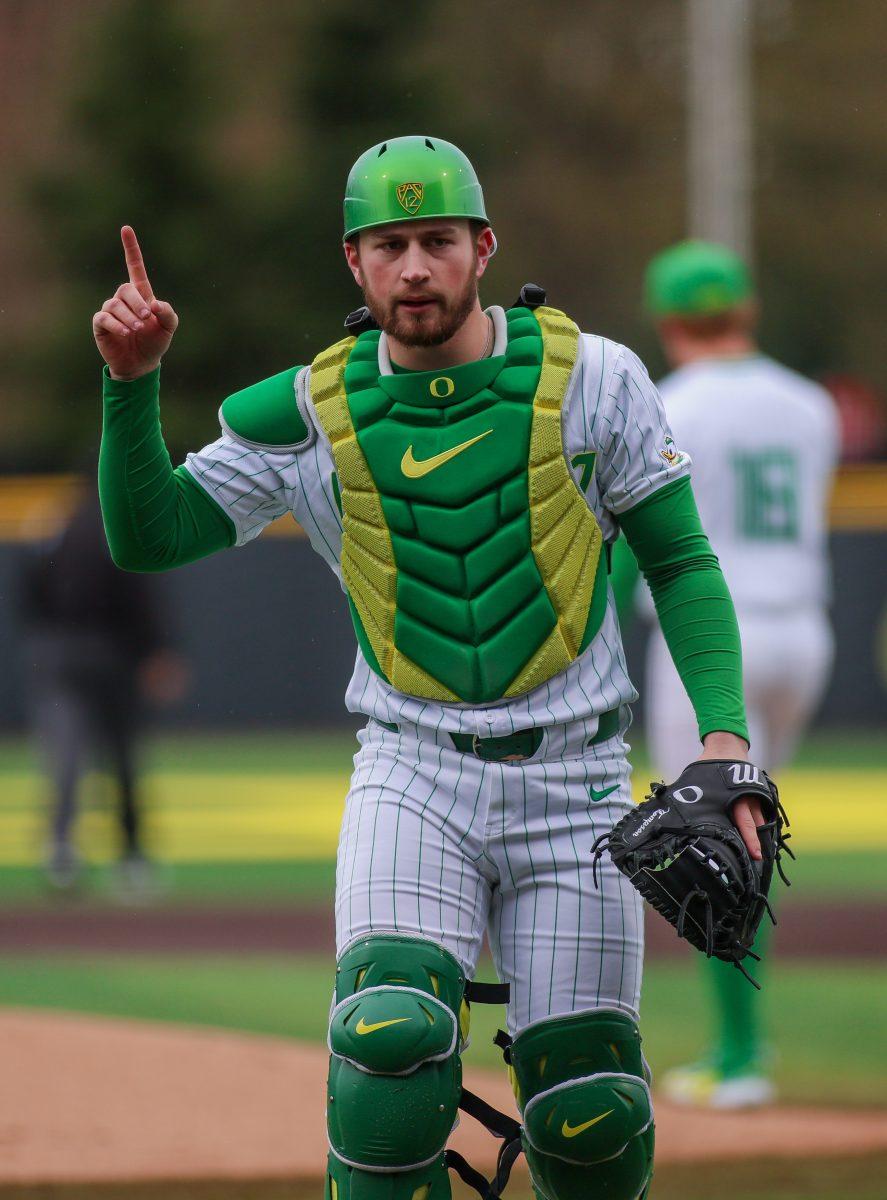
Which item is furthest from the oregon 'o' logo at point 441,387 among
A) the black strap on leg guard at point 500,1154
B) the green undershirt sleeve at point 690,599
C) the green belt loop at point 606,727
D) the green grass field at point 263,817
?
the green grass field at point 263,817

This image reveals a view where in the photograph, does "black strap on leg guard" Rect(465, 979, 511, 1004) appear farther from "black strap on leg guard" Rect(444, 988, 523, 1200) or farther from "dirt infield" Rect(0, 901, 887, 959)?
"dirt infield" Rect(0, 901, 887, 959)

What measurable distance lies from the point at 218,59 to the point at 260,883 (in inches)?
738

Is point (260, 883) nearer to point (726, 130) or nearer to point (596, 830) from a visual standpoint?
point (596, 830)

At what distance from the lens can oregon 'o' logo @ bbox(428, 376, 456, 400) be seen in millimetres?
3732

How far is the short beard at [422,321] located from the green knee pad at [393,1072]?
107 cm

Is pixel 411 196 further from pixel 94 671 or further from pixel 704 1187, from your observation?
pixel 94 671

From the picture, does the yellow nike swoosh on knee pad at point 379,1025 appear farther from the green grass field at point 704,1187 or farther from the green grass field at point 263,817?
the green grass field at point 263,817

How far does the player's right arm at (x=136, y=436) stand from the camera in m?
3.65

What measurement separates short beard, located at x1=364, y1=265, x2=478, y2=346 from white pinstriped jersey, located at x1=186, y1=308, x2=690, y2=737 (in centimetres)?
14

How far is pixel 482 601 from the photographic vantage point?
3.71m

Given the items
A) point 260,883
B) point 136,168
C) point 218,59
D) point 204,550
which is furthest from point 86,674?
point 218,59

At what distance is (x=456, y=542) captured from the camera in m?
3.70

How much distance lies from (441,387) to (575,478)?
0.97 ft

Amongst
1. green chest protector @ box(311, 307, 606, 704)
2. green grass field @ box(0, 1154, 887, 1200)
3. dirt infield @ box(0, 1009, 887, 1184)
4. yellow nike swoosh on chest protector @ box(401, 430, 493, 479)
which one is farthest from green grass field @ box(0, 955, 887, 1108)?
yellow nike swoosh on chest protector @ box(401, 430, 493, 479)
